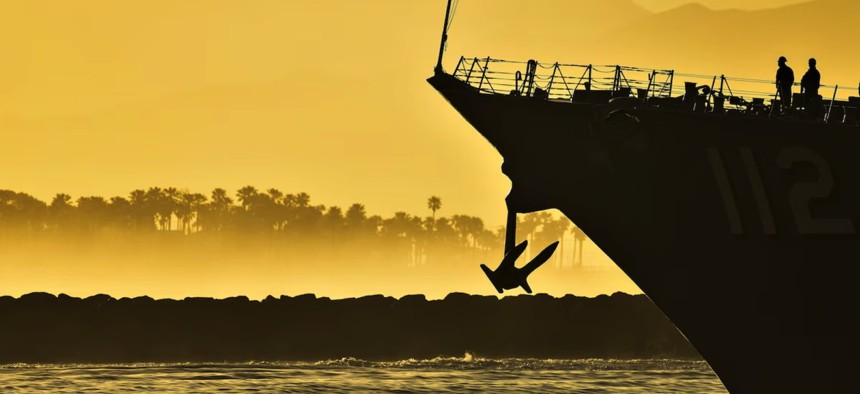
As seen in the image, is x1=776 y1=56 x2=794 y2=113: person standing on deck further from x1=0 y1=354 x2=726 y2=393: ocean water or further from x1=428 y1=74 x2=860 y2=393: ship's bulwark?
x1=0 y1=354 x2=726 y2=393: ocean water

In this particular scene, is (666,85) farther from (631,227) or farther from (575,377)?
(575,377)

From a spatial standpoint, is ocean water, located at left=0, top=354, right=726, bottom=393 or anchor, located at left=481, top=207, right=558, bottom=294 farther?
ocean water, located at left=0, top=354, right=726, bottom=393

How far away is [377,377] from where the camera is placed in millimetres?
66625

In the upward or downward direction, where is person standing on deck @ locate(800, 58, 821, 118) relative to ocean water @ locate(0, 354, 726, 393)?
upward

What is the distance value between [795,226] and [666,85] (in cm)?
416

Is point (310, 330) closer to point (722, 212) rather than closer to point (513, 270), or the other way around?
point (513, 270)

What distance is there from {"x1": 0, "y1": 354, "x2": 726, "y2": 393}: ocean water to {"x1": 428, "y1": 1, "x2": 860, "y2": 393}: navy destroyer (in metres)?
25.4

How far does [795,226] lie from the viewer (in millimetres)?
33062

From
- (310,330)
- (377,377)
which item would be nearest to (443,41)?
(377,377)

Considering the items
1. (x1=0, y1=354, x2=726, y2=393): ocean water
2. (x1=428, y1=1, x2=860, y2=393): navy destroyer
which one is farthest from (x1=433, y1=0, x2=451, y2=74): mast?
(x1=0, y1=354, x2=726, y2=393): ocean water

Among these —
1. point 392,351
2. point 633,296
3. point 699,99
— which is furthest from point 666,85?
point 633,296

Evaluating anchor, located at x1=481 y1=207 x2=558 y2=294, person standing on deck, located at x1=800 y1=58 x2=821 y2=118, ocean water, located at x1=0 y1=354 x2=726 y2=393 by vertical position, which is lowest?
ocean water, located at x1=0 y1=354 x2=726 y2=393

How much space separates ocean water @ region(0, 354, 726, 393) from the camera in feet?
196

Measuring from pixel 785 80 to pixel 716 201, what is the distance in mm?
3130
